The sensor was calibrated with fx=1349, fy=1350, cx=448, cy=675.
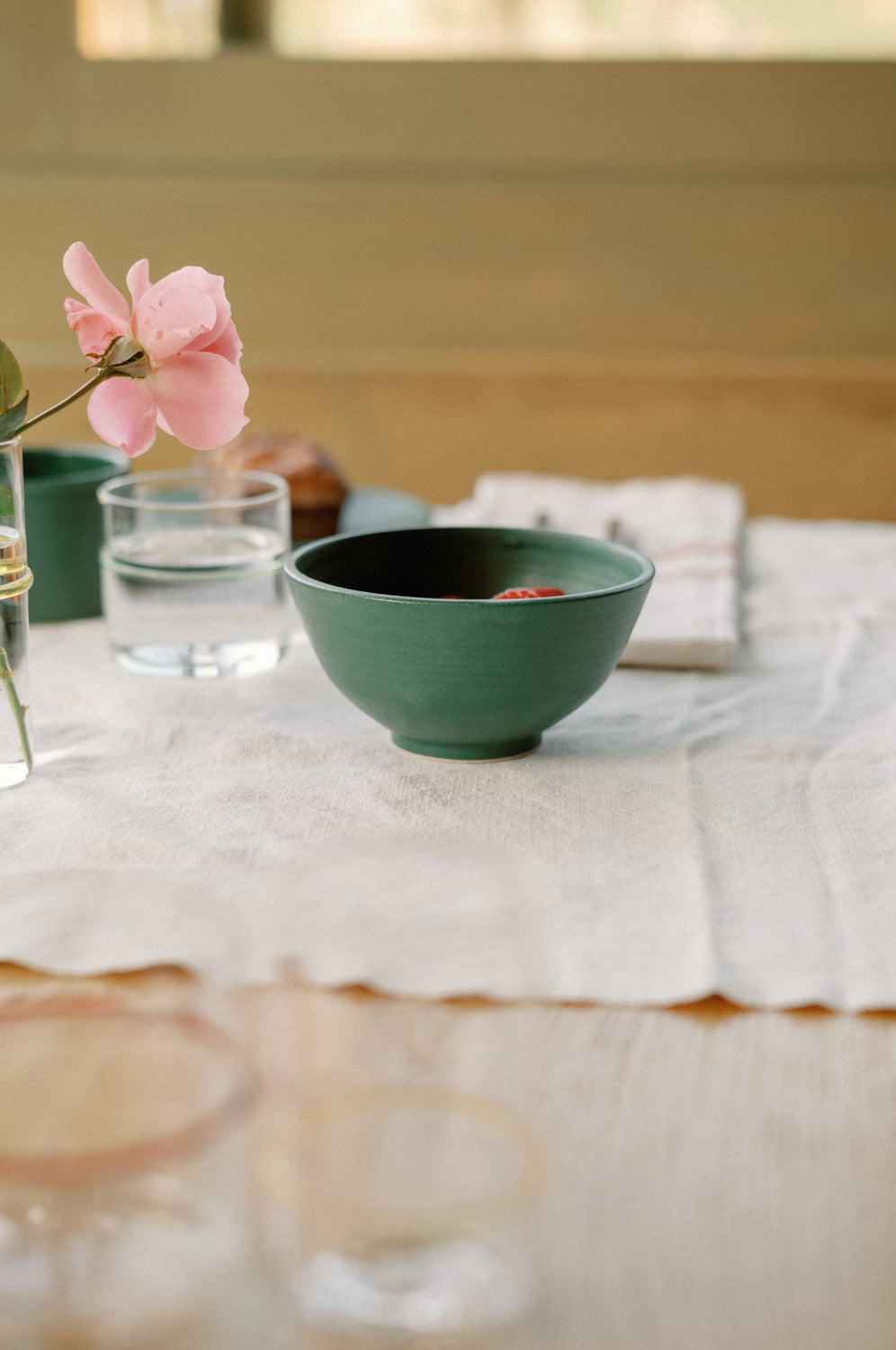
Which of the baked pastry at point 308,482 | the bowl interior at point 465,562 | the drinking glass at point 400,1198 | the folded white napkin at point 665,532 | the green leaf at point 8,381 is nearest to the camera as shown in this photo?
the drinking glass at point 400,1198

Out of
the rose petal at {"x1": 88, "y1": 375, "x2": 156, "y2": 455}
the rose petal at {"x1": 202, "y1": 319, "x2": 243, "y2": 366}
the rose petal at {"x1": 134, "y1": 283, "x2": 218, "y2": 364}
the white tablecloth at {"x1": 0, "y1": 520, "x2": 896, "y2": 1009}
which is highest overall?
the rose petal at {"x1": 134, "y1": 283, "x2": 218, "y2": 364}

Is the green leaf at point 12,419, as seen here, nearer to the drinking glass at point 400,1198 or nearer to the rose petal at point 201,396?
the rose petal at point 201,396

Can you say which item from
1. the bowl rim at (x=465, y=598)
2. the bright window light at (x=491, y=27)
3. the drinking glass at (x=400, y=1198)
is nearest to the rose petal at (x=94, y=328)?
the bowl rim at (x=465, y=598)

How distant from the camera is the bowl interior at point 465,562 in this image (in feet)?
2.71

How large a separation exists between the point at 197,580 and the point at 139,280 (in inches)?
10.5

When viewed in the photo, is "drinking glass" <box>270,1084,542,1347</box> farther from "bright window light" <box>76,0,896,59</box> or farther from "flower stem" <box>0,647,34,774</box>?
"bright window light" <box>76,0,896,59</box>

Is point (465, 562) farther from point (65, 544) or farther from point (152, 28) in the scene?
point (152, 28)

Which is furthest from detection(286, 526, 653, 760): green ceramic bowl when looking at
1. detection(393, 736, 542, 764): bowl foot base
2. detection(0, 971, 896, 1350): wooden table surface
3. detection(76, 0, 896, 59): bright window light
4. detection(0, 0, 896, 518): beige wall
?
detection(76, 0, 896, 59): bright window light

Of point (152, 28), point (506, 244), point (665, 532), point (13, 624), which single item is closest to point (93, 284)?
point (13, 624)

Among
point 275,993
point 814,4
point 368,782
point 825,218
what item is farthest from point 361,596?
point 814,4

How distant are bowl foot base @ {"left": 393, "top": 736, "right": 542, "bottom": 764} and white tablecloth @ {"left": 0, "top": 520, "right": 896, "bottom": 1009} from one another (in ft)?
0.03

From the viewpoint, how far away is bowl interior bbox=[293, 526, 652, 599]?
0.83 m

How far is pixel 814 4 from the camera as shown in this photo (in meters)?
2.32

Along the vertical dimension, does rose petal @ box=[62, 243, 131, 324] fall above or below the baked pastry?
above
